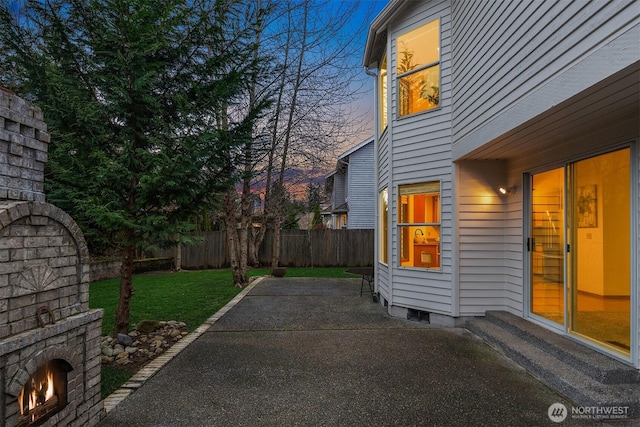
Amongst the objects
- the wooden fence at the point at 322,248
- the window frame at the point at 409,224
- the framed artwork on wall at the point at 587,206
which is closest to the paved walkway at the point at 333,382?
the window frame at the point at 409,224

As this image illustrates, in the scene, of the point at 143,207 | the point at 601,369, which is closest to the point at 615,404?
the point at 601,369

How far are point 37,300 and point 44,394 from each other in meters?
0.63

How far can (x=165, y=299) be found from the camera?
7.78 metres

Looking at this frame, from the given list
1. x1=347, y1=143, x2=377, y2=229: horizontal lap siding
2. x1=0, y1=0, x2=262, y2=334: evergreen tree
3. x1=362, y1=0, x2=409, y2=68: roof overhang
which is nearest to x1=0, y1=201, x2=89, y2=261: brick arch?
x1=0, y1=0, x2=262, y2=334: evergreen tree

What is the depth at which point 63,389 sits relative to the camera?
8.31 ft

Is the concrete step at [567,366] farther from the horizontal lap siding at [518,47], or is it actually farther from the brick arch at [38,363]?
the brick arch at [38,363]

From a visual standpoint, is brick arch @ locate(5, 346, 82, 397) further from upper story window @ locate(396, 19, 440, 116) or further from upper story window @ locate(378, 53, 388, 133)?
upper story window @ locate(378, 53, 388, 133)

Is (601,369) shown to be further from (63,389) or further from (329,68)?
(329,68)

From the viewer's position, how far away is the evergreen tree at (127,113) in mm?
4145

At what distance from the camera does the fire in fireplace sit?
7.30 ft

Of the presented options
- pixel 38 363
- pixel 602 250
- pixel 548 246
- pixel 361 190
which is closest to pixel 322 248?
pixel 361 190

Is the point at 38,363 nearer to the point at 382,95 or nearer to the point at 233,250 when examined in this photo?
the point at 382,95

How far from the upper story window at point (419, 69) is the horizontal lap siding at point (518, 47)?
42 cm

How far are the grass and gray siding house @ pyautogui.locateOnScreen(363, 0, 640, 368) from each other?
355 centimetres
